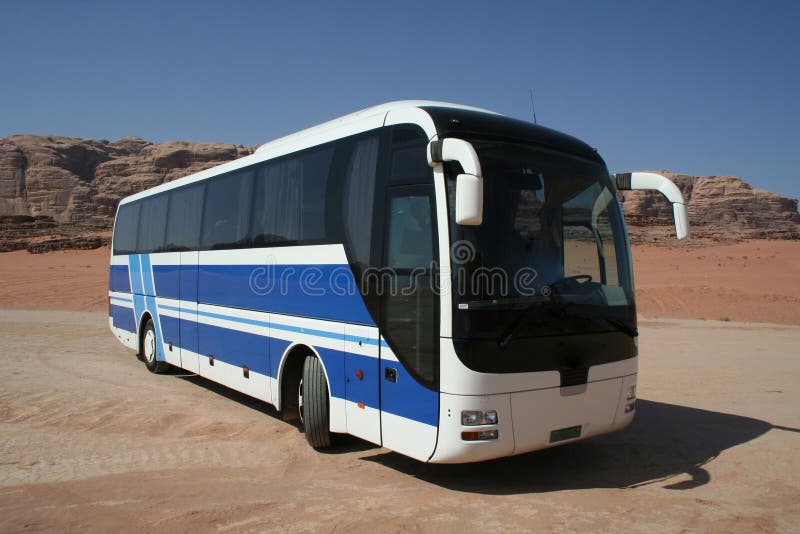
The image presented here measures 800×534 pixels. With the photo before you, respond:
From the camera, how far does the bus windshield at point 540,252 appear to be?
17.5 ft

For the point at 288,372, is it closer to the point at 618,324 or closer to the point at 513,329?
the point at 513,329

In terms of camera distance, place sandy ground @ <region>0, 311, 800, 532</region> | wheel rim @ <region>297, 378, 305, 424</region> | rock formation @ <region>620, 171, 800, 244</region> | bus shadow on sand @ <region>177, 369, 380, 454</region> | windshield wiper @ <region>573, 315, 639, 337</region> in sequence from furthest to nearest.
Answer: rock formation @ <region>620, 171, 800, 244</region>
wheel rim @ <region>297, 378, 305, 424</region>
bus shadow on sand @ <region>177, 369, 380, 454</region>
windshield wiper @ <region>573, 315, 639, 337</region>
sandy ground @ <region>0, 311, 800, 532</region>

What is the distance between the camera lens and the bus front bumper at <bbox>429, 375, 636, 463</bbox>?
529 centimetres

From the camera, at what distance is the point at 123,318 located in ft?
44.9

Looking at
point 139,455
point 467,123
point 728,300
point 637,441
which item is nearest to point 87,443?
point 139,455

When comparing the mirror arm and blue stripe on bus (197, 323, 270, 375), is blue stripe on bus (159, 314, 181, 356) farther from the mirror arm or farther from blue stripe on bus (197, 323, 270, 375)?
the mirror arm

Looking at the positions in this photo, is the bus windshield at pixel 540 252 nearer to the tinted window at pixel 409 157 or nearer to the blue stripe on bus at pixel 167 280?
the tinted window at pixel 409 157

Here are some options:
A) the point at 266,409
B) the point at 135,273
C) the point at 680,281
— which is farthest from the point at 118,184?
the point at 266,409

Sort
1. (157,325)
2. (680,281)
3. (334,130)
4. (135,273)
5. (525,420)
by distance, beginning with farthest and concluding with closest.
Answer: (680,281)
(135,273)
(157,325)
(334,130)
(525,420)

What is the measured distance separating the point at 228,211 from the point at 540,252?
16.3ft

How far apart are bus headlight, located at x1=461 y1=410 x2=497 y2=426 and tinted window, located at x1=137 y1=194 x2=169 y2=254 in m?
7.93

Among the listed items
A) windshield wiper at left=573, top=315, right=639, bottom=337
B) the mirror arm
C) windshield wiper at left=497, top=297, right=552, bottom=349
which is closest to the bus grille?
windshield wiper at left=573, top=315, right=639, bottom=337

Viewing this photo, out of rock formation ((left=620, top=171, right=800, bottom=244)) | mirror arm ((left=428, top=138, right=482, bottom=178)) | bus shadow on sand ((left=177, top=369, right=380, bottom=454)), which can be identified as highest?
rock formation ((left=620, top=171, right=800, bottom=244))

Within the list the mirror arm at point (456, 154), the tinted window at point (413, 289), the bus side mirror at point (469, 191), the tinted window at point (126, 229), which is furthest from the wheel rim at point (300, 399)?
the tinted window at point (126, 229)
